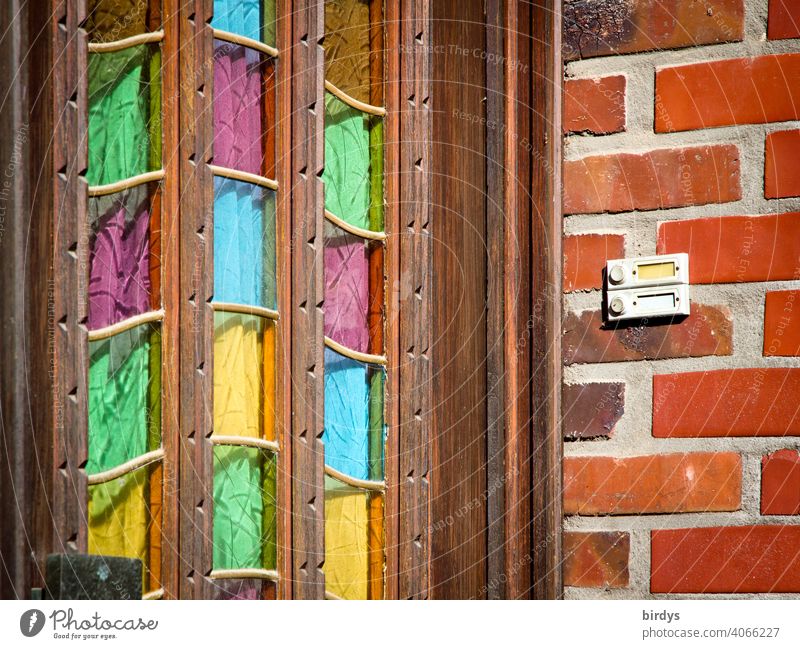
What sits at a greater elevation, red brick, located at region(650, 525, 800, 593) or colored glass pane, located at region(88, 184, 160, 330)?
colored glass pane, located at region(88, 184, 160, 330)

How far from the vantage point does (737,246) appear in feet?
2.93

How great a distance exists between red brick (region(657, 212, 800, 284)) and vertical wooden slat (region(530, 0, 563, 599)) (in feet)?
0.36

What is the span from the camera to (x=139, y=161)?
→ 2.64 ft

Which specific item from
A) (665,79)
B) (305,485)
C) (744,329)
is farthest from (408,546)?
Answer: (665,79)

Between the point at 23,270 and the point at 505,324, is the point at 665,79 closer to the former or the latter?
the point at 505,324

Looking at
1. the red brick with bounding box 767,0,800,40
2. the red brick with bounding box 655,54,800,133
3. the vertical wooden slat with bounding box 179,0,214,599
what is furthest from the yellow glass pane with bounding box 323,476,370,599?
the red brick with bounding box 767,0,800,40

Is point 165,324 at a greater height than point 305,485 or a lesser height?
greater

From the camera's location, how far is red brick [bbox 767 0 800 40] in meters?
0.89

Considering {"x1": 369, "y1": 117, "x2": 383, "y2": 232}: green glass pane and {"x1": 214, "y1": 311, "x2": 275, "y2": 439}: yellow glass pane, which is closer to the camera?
{"x1": 214, "y1": 311, "x2": 275, "y2": 439}: yellow glass pane

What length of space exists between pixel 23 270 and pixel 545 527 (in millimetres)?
532

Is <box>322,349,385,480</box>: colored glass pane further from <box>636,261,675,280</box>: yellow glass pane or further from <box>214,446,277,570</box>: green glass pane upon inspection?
<box>636,261,675,280</box>: yellow glass pane

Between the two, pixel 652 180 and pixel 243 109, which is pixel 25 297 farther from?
pixel 652 180

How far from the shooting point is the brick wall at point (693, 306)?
89cm
